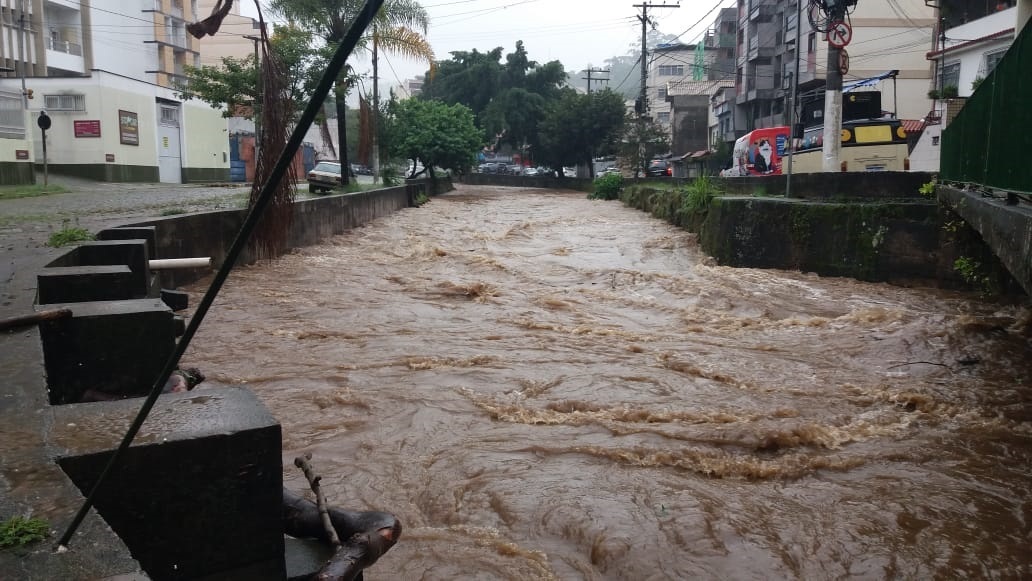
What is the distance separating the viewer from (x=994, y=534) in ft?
12.3

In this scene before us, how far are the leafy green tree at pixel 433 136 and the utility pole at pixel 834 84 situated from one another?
80.1 ft

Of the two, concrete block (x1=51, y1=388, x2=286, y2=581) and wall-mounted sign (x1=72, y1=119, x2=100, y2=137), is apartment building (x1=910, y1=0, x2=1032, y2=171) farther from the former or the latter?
wall-mounted sign (x1=72, y1=119, x2=100, y2=137)

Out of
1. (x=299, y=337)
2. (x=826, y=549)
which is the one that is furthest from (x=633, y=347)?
(x=826, y=549)

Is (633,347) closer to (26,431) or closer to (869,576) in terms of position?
(869,576)

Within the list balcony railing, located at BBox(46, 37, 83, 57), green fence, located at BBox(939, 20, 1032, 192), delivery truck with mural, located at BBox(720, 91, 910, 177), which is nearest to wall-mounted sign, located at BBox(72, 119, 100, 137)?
balcony railing, located at BBox(46, 37, 83, 57)

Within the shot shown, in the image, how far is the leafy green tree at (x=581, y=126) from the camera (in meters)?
48.0

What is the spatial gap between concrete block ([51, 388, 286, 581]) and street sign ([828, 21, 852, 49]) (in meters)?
16.1

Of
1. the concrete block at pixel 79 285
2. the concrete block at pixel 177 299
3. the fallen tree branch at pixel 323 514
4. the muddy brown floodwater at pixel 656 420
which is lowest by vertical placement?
the muddy brown floodwater at pixel 656 420

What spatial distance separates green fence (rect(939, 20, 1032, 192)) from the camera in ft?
18.0

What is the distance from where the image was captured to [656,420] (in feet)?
17.5

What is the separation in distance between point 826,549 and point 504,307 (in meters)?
6.15

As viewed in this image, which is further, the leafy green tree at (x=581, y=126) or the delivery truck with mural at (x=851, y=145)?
the leafy green tree at (x=581, y=126)

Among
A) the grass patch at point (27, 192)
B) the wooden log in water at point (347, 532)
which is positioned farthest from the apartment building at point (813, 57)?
the wooden log in water at point (347, 532)

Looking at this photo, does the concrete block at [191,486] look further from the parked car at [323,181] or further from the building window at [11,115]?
the building window at [11,115]
